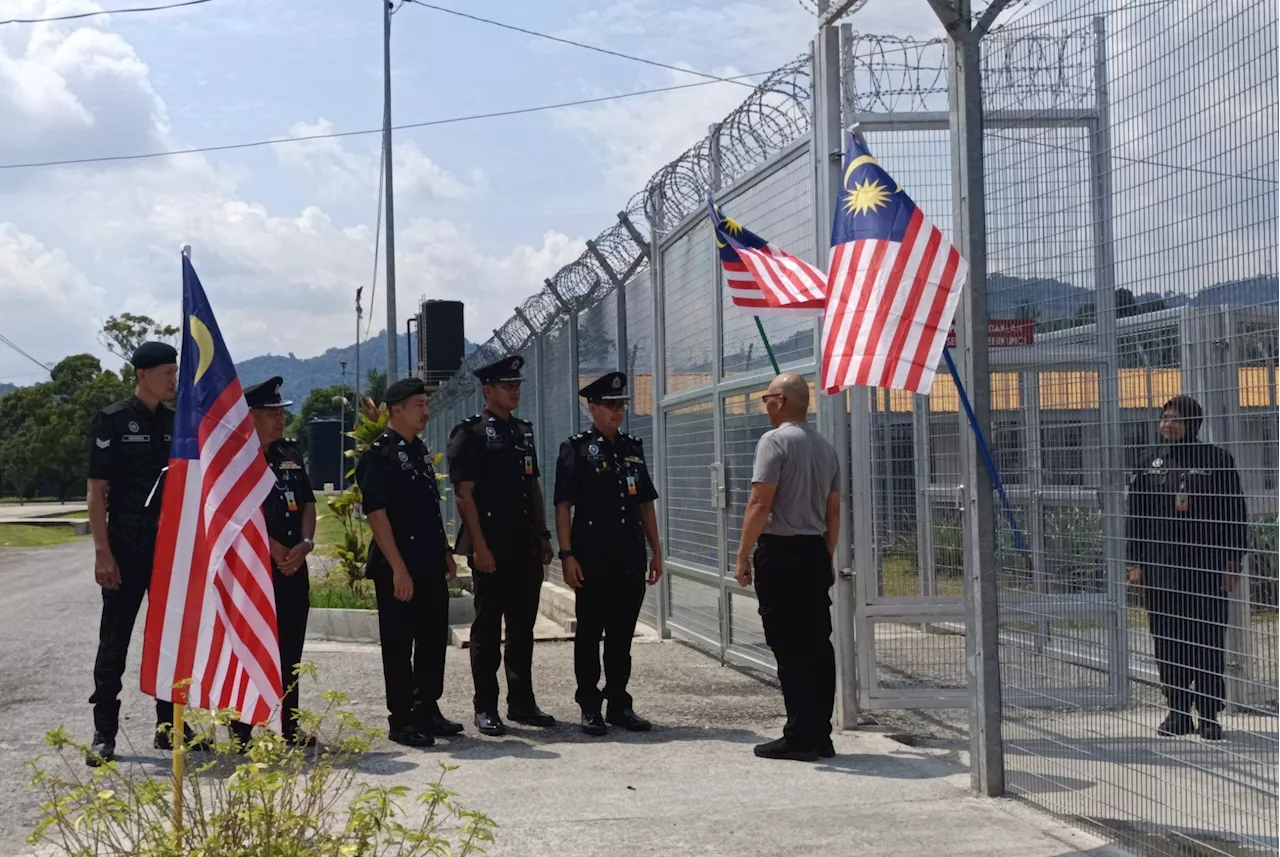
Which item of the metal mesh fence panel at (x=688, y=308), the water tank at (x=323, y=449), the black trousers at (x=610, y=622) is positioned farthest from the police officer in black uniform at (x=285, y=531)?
the water tank at (x=323, y=449)

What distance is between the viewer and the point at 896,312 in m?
4.99

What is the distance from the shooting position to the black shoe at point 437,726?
6750 mm

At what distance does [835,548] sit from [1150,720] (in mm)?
2431

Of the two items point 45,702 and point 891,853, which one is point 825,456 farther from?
point 45,702

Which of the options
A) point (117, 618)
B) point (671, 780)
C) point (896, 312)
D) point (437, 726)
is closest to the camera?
point (896, 312)

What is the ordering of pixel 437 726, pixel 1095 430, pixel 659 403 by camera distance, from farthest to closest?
1. pixel 659 403
2. pixel 437 726
3. pixel 1095 430

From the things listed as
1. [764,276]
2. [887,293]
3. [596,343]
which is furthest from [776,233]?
[596,343]

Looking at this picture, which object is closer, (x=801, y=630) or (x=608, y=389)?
(x=801, y=630)

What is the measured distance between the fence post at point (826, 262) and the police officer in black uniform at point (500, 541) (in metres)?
1.61

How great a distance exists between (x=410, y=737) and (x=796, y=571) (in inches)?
84.4

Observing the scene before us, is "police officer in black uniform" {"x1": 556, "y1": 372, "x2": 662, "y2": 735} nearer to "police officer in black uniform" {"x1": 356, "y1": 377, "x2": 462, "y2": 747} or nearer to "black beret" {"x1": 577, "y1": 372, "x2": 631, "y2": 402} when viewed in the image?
"black beret" {"x1": 577, "y1": 372, "x2": 631, "y2": 402}

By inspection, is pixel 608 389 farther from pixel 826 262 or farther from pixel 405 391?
pixel 826 262

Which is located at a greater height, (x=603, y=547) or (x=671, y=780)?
(x=603, y=547)

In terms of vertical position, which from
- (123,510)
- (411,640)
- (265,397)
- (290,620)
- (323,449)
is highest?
(323,449)
